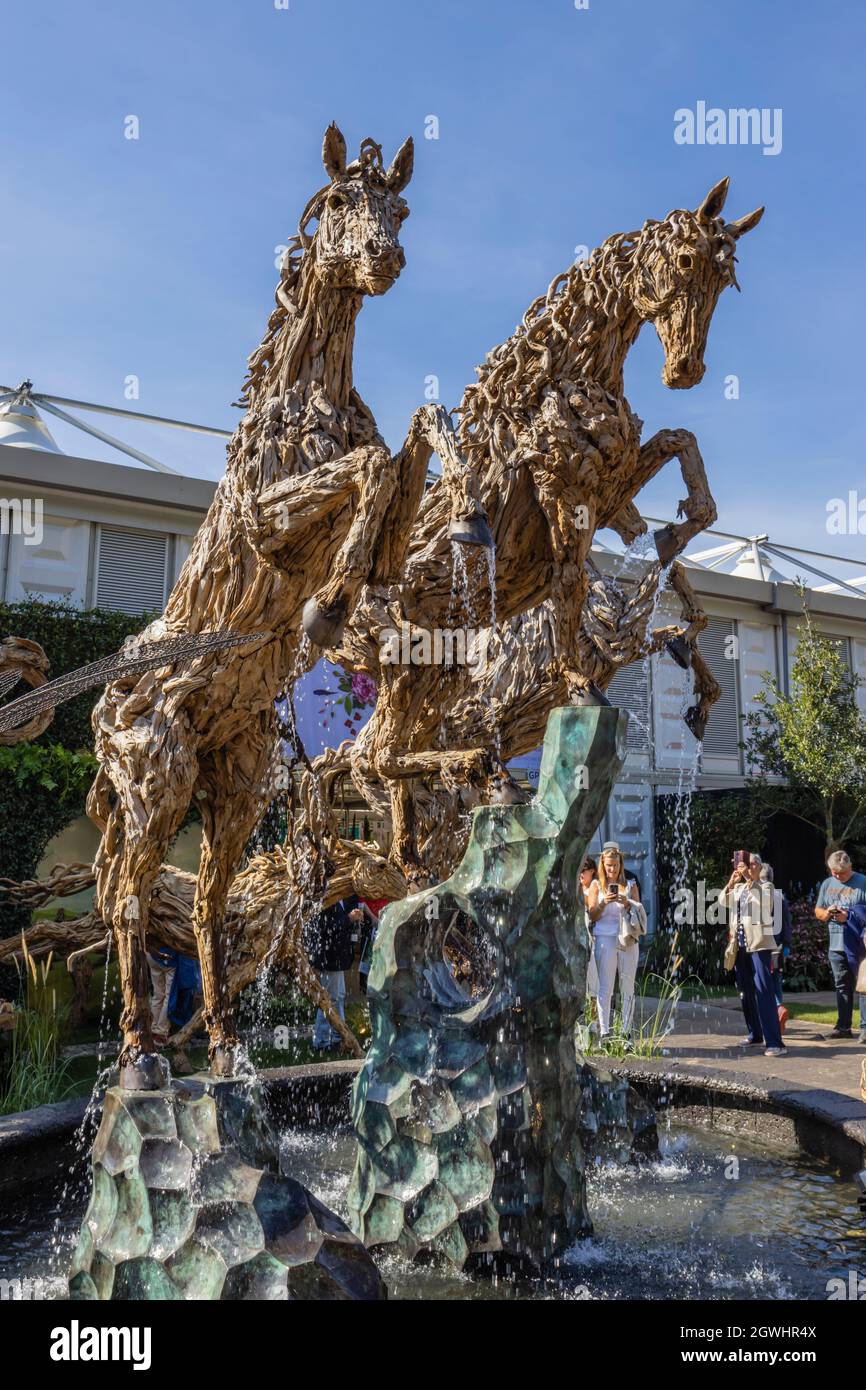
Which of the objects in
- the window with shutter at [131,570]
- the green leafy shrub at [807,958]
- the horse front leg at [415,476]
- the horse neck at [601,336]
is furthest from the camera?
the green leafy shrub at [807,958]

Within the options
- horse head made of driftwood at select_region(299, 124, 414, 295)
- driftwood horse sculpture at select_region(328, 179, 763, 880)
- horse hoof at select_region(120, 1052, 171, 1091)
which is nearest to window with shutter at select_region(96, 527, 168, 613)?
driftwood horse sculpture at select_region(328, 179, 763, 880)

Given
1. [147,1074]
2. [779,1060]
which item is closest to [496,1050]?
[147,1074]

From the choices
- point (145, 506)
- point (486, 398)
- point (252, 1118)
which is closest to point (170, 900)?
point (486, 398)

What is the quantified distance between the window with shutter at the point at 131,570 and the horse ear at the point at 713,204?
8.08 meters

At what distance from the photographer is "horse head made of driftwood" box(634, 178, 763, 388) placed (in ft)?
15.0

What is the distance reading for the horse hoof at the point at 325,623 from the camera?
3.56 metres

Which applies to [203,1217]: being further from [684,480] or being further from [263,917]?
[263,917]

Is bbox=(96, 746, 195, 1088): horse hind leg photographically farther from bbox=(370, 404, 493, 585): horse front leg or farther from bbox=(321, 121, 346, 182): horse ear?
bbox=(321, 121, 346, 182): horse ear

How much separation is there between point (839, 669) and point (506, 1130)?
13.3 metres

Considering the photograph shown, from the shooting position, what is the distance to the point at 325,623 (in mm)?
3564

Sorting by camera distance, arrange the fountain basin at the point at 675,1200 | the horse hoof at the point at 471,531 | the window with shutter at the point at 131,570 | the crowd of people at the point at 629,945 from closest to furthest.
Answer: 1. the fountain basin at the point at 675,1200
2. the horse hoof at the point at 471,531
3. the crowd of people at the point at 629,945
4. the window with shutter at the point at 131,570

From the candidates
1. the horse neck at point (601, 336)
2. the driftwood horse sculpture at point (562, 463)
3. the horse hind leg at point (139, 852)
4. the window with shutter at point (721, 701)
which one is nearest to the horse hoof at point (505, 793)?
the driftwood horse sculpture at point (562, 463)

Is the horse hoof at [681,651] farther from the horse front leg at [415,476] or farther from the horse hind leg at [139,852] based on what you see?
the horse hind leg at [139,852]

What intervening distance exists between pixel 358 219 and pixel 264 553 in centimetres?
133
